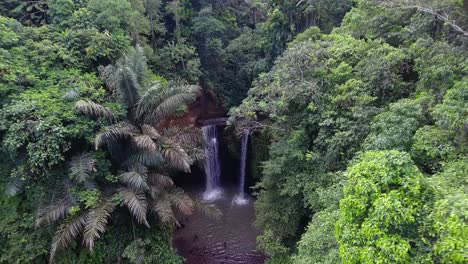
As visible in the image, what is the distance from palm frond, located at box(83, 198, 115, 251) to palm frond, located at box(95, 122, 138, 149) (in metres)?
1.76

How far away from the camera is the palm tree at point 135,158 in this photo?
8.87 metres

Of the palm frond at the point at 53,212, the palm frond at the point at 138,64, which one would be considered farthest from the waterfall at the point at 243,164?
the palm frond at the point at 53,212

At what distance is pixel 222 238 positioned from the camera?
14.1m

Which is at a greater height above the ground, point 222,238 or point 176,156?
point 176,156

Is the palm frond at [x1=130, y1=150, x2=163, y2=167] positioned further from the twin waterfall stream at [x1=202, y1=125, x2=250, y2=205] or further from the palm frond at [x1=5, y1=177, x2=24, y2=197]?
the twin waterfall stream at [x1=202, y1=125, x2=250, y2=205]

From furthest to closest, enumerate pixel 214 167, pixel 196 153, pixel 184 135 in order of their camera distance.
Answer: pixel 214 167 → pixel 196 153 → pixel 184 135

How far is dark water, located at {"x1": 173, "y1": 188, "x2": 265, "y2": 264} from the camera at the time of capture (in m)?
13.1

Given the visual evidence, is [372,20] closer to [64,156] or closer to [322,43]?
[322,43]

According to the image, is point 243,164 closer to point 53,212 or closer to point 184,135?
point 184,135

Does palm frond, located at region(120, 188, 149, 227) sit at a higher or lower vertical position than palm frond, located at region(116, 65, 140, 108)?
lower

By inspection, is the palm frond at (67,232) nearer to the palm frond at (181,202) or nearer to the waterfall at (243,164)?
the palm frond at (181,202)

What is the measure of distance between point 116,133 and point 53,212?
9.17ft

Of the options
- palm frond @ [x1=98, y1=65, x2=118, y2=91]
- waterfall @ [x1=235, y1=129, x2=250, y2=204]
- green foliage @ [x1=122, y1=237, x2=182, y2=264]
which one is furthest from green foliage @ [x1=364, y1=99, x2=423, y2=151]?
waterfall @ [x1=235, y1=129, x2=250, y2=204]

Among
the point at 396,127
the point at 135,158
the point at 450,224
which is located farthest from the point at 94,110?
the point at 450,224
